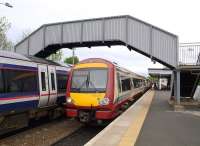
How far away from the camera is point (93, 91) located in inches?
536

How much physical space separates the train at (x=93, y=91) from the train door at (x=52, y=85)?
138 cm

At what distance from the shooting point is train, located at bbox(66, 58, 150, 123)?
13281mm

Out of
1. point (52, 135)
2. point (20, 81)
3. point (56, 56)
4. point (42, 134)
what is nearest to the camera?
point (20, 81)

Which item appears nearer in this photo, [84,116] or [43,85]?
[84,116]

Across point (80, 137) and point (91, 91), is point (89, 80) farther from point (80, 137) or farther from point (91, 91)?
point (80, 137)

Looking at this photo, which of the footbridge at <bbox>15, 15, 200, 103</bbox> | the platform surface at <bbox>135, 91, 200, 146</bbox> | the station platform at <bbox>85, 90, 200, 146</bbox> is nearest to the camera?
the station platform at <bbox>85, 90, 200, 146</bbox>

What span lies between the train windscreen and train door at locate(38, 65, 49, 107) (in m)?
1.27

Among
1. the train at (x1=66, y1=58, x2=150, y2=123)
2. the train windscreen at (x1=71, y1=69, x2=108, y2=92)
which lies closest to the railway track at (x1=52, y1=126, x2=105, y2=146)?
the train at (x1=66, y1=58, x2=150, y2=123)

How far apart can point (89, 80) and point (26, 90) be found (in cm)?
259

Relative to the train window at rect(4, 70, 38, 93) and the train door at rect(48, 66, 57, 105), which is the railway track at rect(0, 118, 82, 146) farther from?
the train window at rect(4, 70, 38, 93)

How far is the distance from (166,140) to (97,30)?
14133mm

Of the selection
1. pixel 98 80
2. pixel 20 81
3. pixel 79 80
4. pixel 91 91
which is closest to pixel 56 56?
pixel 79 80

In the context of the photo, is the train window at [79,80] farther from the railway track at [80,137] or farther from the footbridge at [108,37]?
the footbridge at [108,37]

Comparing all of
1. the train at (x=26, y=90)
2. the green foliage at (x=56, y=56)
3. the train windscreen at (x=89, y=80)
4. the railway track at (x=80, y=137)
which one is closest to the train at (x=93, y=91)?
the train windscreen at (x=89, y=80)
